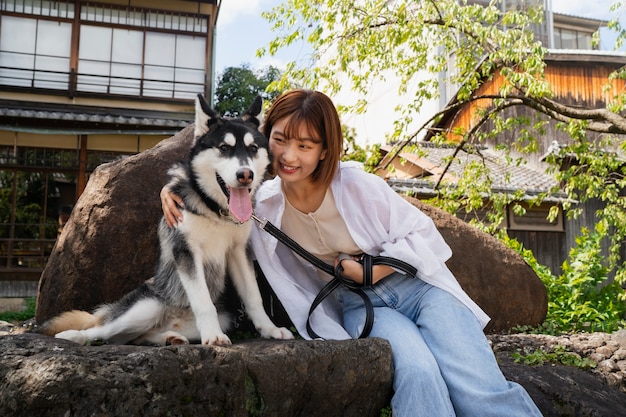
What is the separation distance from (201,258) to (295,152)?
2.80 feet

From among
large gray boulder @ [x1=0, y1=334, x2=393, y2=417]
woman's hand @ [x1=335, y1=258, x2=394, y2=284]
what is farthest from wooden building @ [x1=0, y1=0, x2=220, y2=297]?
large gray boulder @ [x1=0, y1=334, x2=393, y2=417]

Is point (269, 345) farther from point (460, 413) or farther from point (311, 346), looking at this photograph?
point (460, 413)

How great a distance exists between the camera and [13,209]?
448 inches

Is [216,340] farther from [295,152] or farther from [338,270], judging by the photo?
[295,152]

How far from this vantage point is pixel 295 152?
315 cm

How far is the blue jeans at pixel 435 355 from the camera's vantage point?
2.57m

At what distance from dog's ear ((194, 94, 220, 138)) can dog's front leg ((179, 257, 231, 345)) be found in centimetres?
81

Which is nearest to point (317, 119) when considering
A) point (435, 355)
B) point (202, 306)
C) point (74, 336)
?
point (202, 306)

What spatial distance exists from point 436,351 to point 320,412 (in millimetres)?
719

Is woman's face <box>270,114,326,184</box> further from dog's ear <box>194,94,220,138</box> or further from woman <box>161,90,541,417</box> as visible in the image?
dog's ear <box>194,94,220,138</box>

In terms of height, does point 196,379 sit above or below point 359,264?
below

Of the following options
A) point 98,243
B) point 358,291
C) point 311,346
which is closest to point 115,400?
point 311,346

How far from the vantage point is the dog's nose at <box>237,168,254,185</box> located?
2789mm

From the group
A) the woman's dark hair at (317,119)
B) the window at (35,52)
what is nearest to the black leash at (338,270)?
the woman's dark hair at (317,119)
